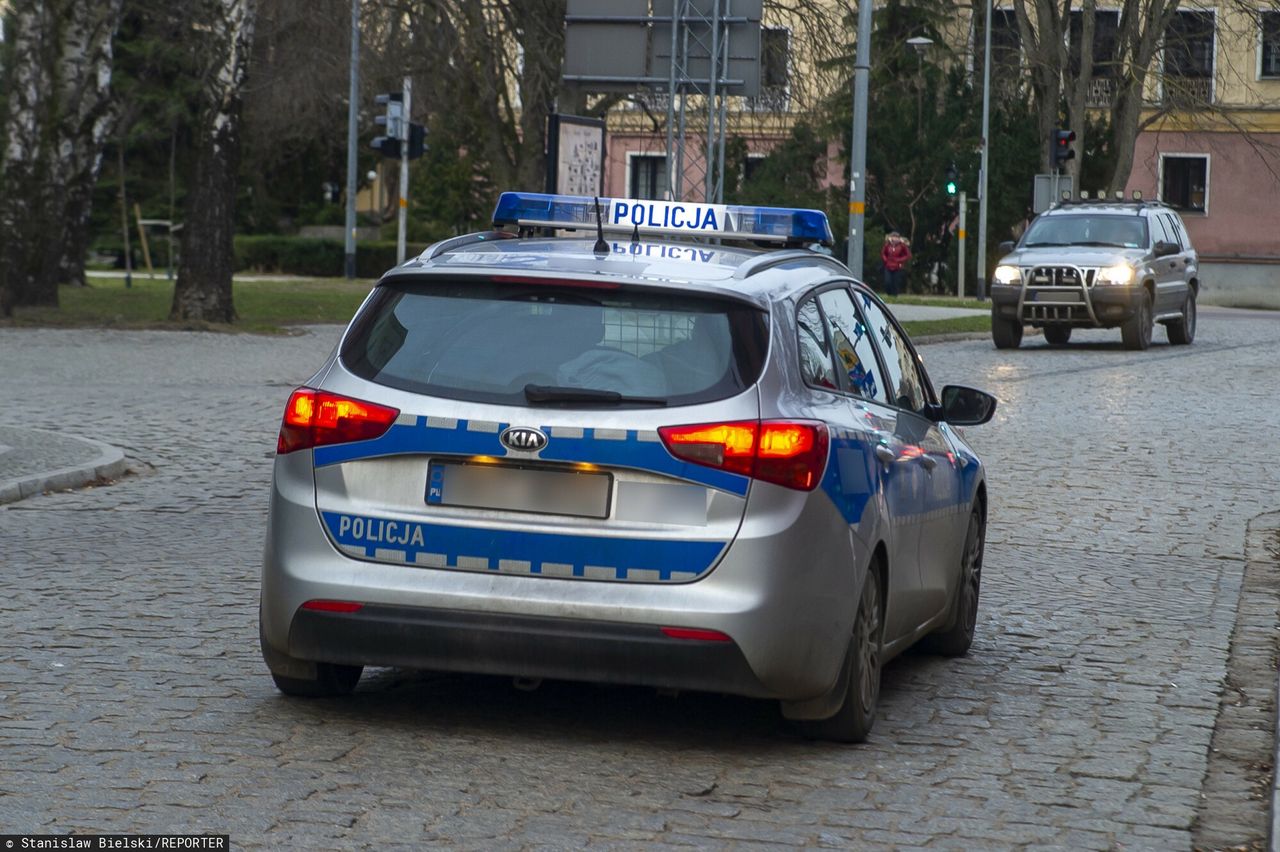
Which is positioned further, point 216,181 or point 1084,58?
point 1084,58

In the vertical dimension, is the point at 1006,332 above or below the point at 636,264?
below

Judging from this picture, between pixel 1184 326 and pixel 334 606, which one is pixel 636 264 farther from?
pixel 1184 326

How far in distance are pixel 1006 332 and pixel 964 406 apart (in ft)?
68.7

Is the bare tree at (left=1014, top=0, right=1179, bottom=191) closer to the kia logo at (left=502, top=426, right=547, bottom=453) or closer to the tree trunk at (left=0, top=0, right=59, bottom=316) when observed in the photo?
the tree trunk at (left=0, top=0, right=59, bottom=316)

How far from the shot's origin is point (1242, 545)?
1107 cm

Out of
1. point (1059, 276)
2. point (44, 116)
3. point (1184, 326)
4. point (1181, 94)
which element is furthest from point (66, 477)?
point (1181, 94)

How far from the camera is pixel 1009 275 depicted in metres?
27.8

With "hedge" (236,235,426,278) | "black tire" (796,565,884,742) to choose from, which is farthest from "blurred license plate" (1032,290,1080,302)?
"hedge" (236,235,426,278)

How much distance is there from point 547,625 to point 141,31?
121 feet

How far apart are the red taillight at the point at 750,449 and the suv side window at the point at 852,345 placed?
0.76 metres

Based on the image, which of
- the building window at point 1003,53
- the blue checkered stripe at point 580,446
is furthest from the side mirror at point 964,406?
the building window at point 1003,53

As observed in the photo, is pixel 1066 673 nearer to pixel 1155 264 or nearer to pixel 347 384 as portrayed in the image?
pixel 347 384

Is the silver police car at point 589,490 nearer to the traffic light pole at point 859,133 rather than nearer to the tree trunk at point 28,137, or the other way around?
the tree trunk at point 28,137

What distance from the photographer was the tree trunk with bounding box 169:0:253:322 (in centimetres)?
2622
